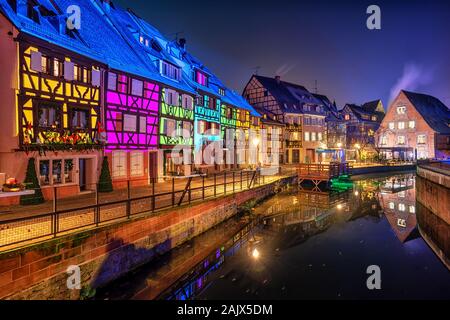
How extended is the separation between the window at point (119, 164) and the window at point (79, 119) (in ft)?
9.34

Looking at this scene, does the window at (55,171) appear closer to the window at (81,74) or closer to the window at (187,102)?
the window at (81,74)

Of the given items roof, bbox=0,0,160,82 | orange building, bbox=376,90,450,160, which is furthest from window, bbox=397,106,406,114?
roof, bbox=0,0,160,82

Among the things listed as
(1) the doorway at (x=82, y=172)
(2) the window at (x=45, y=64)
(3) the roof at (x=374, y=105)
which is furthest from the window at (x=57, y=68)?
(3) the roof at (x=374, y=105)

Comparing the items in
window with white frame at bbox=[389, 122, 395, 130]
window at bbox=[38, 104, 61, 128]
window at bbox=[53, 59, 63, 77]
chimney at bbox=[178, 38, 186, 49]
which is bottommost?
window at bbox=[38, 104, 61, 128]

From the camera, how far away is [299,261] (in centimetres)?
1226

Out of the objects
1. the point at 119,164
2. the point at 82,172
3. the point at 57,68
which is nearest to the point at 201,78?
the point at 119,164

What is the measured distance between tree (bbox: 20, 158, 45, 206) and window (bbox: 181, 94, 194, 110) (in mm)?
13644

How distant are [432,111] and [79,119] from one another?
6566 centimetres

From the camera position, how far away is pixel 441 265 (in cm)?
1216

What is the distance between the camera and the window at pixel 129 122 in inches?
755

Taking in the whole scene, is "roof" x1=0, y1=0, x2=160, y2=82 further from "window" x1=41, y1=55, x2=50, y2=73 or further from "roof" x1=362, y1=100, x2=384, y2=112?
"roof" x1=362, y1=100, x2=384, y2=112

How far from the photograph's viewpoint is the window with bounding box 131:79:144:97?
19.5 metres

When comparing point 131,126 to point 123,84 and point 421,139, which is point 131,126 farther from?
point 421,139
